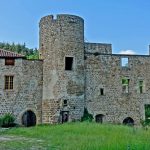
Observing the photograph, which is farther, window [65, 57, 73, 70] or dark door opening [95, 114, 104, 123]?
dark door opening [95, 114, 104, 123]

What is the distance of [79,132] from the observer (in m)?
20.0

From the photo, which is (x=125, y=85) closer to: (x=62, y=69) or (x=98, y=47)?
(x=98, y=47)

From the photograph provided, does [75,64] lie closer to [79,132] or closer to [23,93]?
[23,93]

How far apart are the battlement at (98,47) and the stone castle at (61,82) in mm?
5430

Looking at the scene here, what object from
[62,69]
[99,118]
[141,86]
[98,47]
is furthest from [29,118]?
[98,47]

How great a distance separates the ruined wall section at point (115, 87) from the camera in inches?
1195

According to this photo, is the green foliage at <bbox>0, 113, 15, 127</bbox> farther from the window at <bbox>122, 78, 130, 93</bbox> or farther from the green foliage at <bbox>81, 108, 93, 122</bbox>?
the window at <bbox>122, 78, 130, 93</bbox>

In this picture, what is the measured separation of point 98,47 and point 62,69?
10347mm

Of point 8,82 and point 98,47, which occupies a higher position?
point 98,47

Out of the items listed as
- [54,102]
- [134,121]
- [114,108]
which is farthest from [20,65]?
[134,121]

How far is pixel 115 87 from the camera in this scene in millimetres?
31281

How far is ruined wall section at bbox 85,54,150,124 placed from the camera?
30.3 m

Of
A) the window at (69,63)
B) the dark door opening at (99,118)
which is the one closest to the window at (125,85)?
the dark door opening at (99,118)

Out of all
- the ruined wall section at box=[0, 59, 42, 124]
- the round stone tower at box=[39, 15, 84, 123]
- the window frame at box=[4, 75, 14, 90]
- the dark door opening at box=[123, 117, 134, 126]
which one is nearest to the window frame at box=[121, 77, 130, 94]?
the dark door opening at box=[123, 117, 134, 126]
